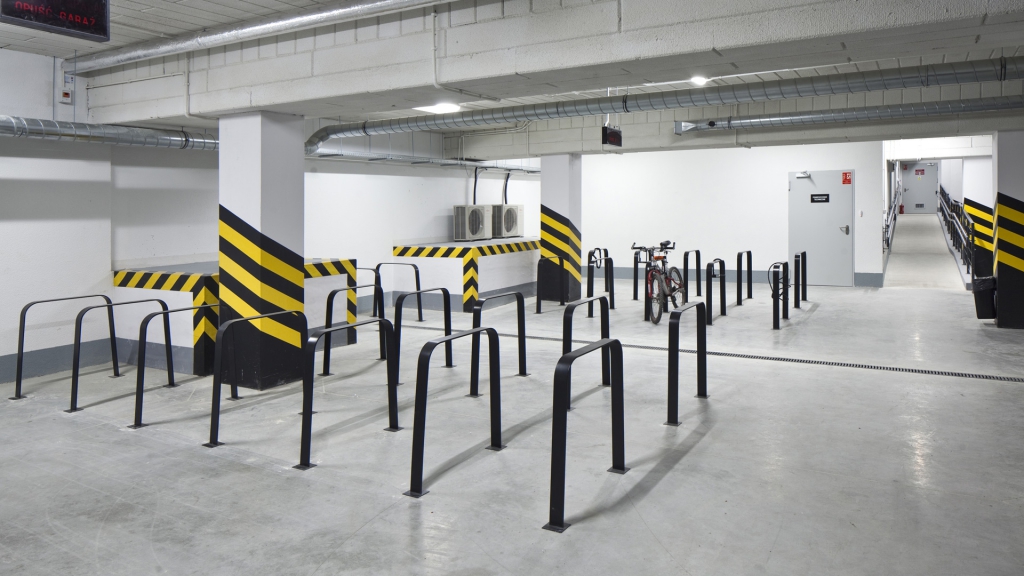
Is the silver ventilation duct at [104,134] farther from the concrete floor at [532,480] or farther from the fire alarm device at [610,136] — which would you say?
the fire alarm device at [610,136]

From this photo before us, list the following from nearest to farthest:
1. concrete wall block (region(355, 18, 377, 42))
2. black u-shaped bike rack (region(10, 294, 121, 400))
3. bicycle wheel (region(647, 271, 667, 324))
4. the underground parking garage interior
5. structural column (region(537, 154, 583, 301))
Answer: the underground parking garage interior → concrete wall block (region(355, 18, 377, 42)) → black u-shaped bike rack (region(10, 294, 121, 400)) → bicycle wheel (region(647, 271, 667, 324)) → structural column (region(537, 154, 583, 301))

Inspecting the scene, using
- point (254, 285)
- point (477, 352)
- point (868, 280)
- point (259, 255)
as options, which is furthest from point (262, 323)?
point (868, 280)

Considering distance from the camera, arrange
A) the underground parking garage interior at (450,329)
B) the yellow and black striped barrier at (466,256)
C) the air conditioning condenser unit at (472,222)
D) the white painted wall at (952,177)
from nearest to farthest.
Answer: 1. the underground parking garage interior at (450,329)
2. the yellow and black striped barrier at (466,256)
3. the air conditioning condenser unit at (472,222)
4. the white painted wall at (952,177)

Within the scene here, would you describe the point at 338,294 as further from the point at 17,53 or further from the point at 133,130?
the point at 17,53

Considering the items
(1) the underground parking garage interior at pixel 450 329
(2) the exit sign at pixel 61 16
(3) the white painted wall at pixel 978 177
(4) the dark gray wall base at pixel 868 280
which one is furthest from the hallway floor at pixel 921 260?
(2) the exit sign at pixel 61 16

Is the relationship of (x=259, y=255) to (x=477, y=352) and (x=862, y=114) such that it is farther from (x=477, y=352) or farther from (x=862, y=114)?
(x=862, y=114)

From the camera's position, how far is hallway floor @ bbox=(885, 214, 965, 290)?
13164 millimetres

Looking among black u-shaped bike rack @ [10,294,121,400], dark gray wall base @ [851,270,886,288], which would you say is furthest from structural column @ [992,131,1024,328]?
black u-shaped bike rack @ [10,294,121,400]

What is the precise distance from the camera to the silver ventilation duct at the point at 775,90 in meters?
6.26

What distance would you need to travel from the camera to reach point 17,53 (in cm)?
630

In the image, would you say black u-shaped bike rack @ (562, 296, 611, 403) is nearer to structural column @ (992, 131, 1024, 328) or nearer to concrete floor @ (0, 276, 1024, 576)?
concrete floor @ (0, 276, 1024, 576)

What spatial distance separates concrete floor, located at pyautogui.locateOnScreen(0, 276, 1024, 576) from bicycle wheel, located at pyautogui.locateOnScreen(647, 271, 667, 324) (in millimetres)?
2476

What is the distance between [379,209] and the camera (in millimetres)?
11008

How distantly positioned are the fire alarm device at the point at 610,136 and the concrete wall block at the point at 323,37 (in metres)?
4.54
